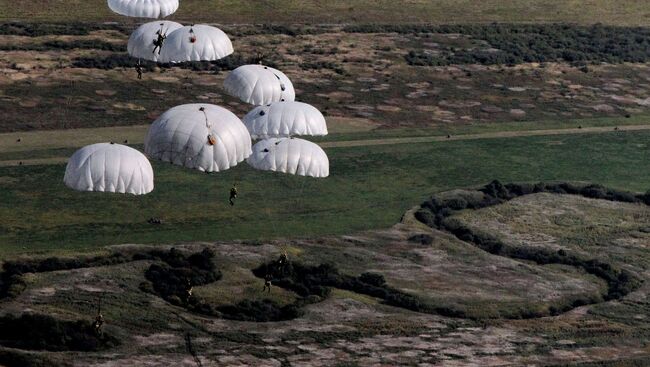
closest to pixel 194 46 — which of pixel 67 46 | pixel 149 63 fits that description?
pixel 149 63

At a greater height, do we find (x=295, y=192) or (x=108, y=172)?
(x=108, y=172)

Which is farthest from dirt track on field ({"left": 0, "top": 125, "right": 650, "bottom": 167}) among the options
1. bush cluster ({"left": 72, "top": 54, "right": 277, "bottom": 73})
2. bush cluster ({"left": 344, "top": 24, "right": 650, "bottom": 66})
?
bush cluster ({"left": 344, "top": 24, "right": 650, "bottom": 66})

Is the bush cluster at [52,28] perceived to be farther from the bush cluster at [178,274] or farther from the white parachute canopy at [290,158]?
the white parachute canopy at [290,158]

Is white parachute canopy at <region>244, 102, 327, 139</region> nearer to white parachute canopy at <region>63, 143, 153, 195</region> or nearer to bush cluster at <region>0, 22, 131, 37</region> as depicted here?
white parachute canopy at <region>63, 143, 153, 195</region>

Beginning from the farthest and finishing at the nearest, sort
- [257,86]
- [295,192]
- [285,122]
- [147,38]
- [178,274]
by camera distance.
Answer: [295,192] < [147,38] < [178,274] < [257,86] < [285,122]

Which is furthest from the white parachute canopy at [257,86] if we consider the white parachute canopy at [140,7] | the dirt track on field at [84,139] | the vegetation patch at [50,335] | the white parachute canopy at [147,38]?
the dirt track on field at [84,139]

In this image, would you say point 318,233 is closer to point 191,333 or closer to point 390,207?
point 390,207

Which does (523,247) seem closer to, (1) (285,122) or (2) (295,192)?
(2) (295,192)
